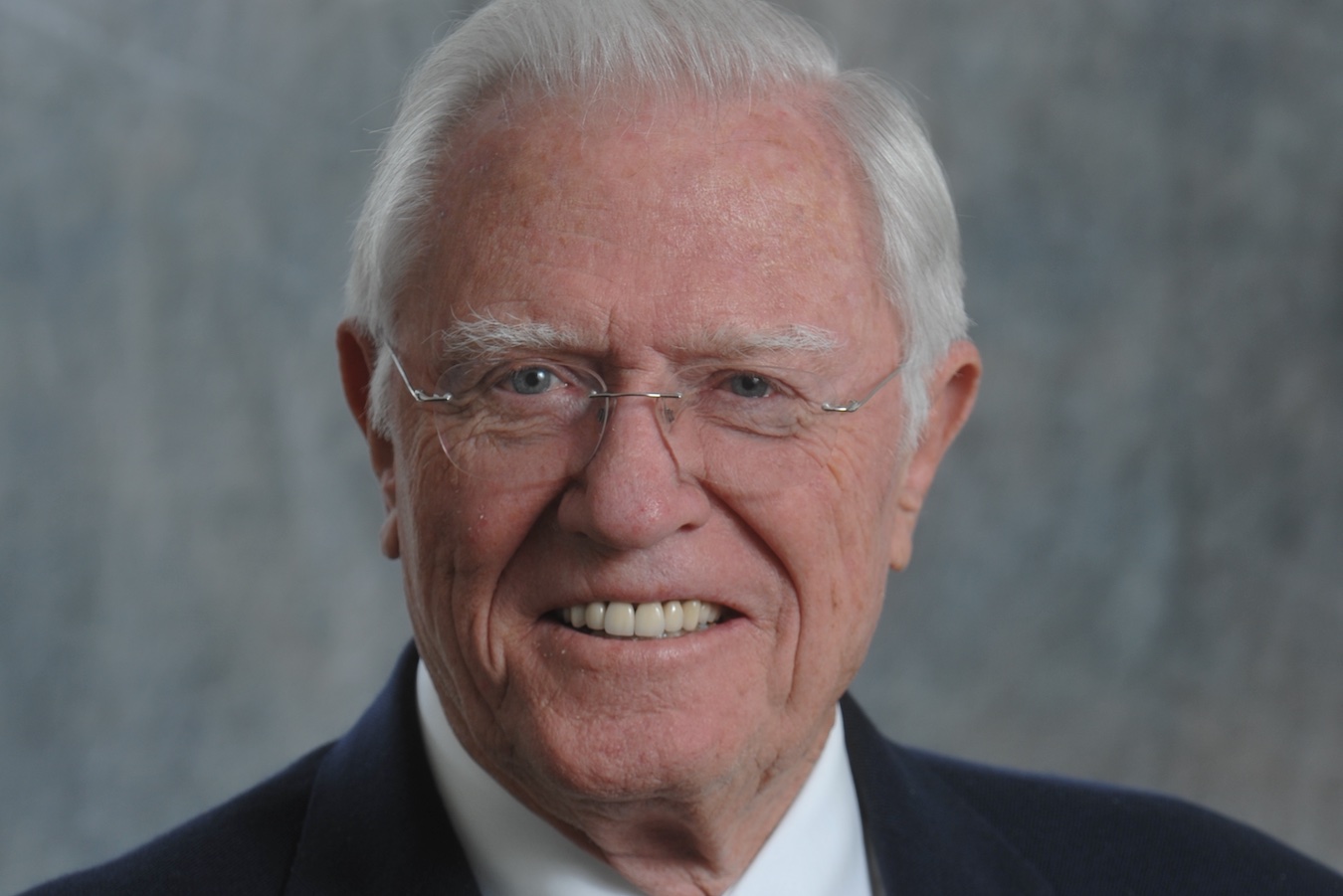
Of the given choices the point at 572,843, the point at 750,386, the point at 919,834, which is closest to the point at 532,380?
the point at 750,386

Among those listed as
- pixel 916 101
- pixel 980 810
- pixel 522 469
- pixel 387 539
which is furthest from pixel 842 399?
pixel 916 101

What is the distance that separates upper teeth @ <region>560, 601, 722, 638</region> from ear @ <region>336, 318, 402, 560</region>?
420mm

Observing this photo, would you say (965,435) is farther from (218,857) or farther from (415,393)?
(218,857)

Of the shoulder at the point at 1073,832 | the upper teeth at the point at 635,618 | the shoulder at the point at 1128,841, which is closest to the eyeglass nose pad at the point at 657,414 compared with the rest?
the upper teeth at the point at 635,618

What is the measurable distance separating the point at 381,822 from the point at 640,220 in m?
0.99

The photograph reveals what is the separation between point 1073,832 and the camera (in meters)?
3.04

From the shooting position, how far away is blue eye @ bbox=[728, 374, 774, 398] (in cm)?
241

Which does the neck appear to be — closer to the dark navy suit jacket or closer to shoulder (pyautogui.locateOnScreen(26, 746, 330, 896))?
the dark navy suit jacket

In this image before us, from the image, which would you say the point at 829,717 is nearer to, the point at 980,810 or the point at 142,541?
the point at 980,810

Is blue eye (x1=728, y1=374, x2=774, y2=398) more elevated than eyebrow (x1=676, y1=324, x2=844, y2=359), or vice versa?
eyebrow (x1=676, y1=324, x2=844, y2=359)

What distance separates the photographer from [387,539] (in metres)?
2.70

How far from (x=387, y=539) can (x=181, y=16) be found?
215cm

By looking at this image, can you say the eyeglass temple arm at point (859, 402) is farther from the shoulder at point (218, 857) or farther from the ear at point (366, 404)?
the shoulder at point (218, 857)

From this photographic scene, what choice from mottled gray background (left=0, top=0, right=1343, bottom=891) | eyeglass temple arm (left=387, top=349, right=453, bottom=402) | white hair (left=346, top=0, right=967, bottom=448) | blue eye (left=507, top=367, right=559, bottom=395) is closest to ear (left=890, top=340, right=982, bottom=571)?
white hair (left=346, top=0, right=967, bottom=448)
